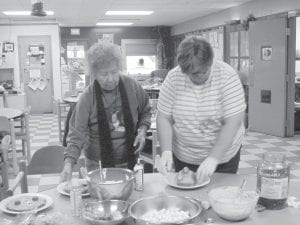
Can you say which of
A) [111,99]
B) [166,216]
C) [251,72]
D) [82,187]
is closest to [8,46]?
→ [251,72]

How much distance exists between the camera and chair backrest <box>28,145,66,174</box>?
2.94 meters

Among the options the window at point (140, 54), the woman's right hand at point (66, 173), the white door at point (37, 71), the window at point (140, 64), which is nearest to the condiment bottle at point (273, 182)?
the woman's right hand at point (66, 173)

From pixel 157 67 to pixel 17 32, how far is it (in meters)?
5.00

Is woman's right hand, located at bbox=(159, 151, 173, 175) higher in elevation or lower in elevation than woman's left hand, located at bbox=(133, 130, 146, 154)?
lower

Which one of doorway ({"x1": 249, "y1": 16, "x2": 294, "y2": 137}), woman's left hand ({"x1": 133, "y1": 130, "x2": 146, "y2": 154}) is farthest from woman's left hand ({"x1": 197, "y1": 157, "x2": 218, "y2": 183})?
doorway ({"x1": 249, "y1": 16, "x2": 294, "y2": 137})

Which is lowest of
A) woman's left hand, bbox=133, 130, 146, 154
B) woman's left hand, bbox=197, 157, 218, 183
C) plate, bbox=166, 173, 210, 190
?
plate, bbox=166, 173, 210, 190

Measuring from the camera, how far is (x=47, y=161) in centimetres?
296

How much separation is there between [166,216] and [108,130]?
80cm

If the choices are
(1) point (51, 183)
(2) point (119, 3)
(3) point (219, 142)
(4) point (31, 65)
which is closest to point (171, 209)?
(3) point (219, 142)

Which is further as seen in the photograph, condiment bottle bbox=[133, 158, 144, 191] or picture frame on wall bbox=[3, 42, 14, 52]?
picture frame on wall bbox=[3, 42, 14, 52]

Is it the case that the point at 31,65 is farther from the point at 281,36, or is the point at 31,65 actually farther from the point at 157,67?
the point at 281,36

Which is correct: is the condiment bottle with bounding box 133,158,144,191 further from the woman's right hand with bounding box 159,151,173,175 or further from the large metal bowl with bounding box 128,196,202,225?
the large metal bowl with bounding box 128,196,202,225

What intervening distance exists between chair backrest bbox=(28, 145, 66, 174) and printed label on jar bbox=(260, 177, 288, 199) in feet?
5.35

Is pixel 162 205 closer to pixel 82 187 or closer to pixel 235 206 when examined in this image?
pixel 235 206
